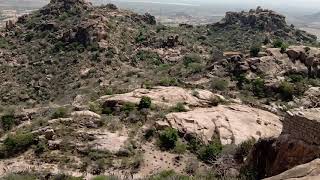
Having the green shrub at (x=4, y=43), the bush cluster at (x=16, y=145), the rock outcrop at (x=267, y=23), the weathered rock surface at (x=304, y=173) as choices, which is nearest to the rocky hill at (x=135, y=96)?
the bush cluster at (x=16, y=145)

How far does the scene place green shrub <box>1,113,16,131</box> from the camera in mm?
32625

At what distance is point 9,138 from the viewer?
27.5 metres

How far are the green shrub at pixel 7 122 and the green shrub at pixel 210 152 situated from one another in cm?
1321

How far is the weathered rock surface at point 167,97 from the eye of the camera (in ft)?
110

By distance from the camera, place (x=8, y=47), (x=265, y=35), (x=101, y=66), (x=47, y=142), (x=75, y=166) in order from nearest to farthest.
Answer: (x=75, y=166) < (x=47, y=142) < (x=101, y=66) < (x=8, y=47) < (x=265, y=35)

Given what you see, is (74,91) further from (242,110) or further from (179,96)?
(242,110)

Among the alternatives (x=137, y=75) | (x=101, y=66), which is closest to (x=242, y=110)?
(x=137, y=75)

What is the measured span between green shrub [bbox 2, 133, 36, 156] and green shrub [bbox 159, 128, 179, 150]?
22.9 ft

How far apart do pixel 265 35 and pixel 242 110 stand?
50042mm

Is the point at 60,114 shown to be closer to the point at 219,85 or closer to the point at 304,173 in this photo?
the point at 219,85

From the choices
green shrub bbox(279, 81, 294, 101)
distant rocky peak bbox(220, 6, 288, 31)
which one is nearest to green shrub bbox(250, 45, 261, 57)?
green shrub bbox(279, 81, 294, 101)

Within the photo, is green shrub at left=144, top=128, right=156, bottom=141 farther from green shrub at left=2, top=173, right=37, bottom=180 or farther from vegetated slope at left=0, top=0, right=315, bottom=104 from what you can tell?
vegetated slope at left=0, top=0, right=315, bottom=104

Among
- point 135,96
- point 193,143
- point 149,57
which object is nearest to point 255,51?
point 149,57

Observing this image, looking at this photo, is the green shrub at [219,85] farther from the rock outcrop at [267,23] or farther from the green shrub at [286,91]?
the rock outcrop at [267,23]
